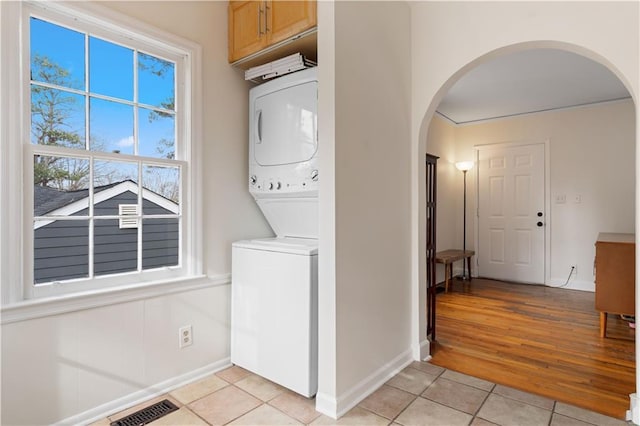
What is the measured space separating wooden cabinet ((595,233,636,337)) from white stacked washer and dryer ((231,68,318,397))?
2.47m

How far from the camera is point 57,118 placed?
5.77 feet

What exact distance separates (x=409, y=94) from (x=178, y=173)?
5.45 ft

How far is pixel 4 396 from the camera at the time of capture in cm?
154

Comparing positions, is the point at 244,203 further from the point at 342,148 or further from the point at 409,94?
the point at 409,94

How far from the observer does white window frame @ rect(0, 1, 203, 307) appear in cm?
156

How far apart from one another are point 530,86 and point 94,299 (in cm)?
450

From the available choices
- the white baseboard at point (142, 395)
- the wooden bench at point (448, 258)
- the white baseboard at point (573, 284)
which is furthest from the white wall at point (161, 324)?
the white baseboard at point (573, 284)

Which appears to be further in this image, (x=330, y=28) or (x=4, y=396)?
(x=330, y=28)

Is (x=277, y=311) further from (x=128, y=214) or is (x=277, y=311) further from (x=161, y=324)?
(x=128, y=214)

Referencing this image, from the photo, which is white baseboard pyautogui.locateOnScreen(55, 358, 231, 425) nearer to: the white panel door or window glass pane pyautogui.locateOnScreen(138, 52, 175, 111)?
window glass pane pyautogui.locateOnScreen(138, 52, 175, 111)

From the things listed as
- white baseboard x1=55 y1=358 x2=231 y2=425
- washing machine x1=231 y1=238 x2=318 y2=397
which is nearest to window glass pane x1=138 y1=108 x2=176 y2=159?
washing machine x1=231 y1=238 x2=318 y2=397

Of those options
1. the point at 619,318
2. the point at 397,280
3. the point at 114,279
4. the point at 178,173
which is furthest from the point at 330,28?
the point at 619,318

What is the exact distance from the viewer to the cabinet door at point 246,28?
2.23m

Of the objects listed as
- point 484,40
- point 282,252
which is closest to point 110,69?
point 282,252
